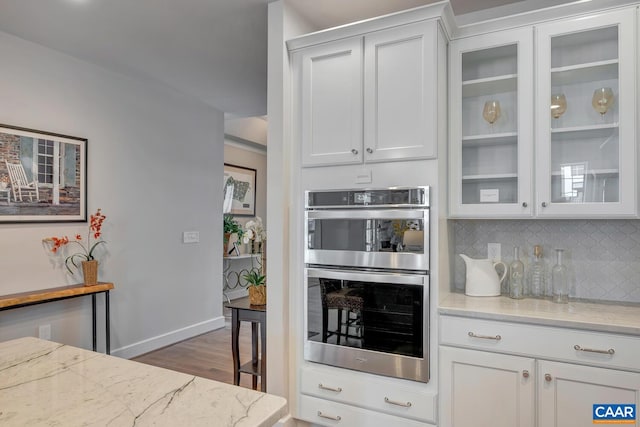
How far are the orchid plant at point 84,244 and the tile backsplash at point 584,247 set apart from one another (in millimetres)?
2799

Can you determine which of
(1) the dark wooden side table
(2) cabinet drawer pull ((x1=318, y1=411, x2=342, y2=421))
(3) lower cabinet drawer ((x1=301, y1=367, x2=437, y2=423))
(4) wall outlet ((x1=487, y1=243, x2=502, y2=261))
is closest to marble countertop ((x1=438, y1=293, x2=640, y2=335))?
(4) wall outlet ((x1=487, y1=243, x2=502, y2=261))

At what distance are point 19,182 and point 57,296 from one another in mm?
869

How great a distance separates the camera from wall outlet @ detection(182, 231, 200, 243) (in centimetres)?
433

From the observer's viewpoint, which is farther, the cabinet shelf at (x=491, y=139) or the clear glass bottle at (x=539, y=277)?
the clear glass bottle at (x=539, y=277)

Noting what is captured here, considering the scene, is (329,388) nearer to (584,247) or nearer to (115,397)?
(115,397)

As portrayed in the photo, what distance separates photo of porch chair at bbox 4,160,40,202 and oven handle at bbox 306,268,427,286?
2213 mm

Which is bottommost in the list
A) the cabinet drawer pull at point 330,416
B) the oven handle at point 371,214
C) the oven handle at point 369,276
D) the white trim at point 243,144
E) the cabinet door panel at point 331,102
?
the cabinet drawer pull at point 330,416

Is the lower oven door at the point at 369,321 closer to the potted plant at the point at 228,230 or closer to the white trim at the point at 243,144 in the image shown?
the potted plant at the point at 228,230

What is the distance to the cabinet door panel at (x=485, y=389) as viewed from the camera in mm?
1865

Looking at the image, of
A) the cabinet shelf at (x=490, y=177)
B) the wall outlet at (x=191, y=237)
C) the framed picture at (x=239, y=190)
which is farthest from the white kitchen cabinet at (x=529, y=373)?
the framed picture at (x=239, y=190)

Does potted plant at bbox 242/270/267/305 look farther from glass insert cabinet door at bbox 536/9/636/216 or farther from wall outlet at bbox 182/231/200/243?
wall outlet at bbox 182/231/200/243

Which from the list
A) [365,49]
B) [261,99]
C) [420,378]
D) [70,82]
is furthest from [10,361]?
[261,99]

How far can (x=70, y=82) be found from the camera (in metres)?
3.28

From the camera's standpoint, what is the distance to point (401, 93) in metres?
2.15
